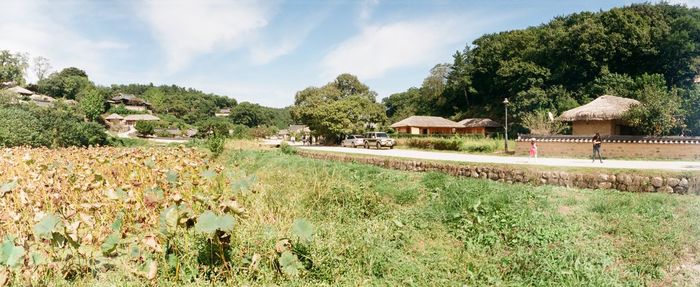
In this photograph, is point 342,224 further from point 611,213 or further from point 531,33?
point 531,33

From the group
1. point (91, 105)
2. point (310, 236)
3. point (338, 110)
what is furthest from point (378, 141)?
point (91, 105)

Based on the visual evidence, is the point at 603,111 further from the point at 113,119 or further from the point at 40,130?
the point at 113,119

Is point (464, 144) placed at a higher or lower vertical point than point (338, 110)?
lower

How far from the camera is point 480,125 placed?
46.4 meters

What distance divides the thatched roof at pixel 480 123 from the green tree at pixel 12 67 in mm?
73729

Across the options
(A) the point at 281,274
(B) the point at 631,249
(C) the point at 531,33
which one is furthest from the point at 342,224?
(C) the point at 531,33

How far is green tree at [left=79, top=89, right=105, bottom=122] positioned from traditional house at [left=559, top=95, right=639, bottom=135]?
2610 inches

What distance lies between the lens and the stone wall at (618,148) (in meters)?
16.0

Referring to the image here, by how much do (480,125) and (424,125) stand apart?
662 centimetres

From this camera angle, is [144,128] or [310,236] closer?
[310,236]

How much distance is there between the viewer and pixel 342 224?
6.04m

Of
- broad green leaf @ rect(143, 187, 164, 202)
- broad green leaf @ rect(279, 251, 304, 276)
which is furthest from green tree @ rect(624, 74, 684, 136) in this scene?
broad green leaf @ rect(143, 187, 164, 202)

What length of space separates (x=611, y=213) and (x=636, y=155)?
13.5m

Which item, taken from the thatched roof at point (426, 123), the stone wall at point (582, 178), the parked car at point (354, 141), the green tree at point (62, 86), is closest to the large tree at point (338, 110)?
the parked car at point (354, 141)
